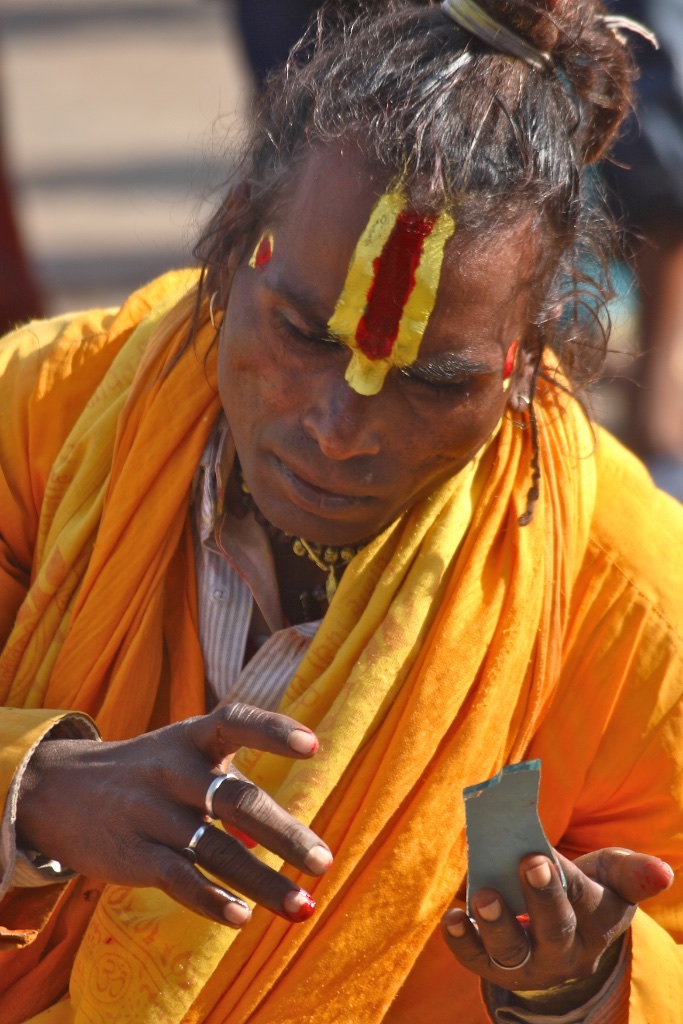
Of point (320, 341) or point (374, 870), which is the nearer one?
point (320, 341)

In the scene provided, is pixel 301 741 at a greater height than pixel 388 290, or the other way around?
pixel 388 290

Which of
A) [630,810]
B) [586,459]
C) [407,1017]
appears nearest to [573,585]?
[586,459]

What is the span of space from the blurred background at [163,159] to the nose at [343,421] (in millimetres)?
506

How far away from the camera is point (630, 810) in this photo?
1887mm

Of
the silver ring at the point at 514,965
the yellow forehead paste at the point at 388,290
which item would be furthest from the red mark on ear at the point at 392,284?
the silver ring at the point at 514,965

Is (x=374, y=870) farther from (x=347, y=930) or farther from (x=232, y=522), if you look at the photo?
(x=232, y=522)

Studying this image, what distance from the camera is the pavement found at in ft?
20.7

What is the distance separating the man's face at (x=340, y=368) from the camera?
1664 millimetres

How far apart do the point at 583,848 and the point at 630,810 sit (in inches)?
3.4

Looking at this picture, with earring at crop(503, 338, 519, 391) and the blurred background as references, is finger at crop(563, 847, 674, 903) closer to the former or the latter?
earring at crop(503, 338, 519, 391)

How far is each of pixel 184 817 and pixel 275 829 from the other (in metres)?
0.12

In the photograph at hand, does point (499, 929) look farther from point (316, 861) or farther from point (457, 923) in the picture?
point (316, 861)

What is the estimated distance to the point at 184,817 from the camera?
1.52m

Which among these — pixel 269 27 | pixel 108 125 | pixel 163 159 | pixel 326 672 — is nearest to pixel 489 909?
pixel 326 672
